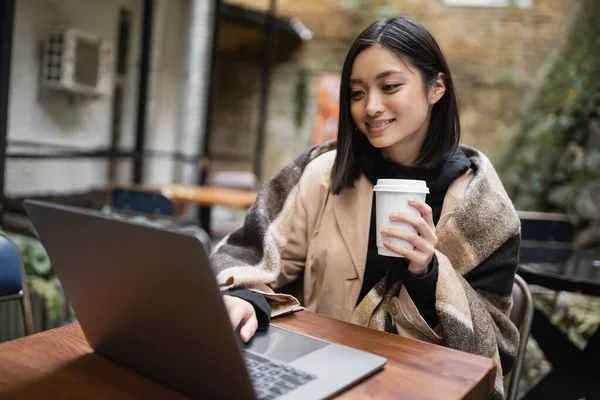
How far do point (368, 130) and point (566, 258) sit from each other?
148 cm

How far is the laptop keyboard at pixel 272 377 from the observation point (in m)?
0.68

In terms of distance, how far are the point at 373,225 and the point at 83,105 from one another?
4.05 metres

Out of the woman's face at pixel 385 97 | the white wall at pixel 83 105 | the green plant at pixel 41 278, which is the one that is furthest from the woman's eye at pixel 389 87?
the white wall at pixel 83 105

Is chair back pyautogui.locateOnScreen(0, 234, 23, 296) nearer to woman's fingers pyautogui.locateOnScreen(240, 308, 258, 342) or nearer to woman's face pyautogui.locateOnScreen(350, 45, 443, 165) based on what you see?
woman's fingers pyautogui.locateOnScreen(240, 308, 258, 342)

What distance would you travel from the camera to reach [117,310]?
2.35 feet

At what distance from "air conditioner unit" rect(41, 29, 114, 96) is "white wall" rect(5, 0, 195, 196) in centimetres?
9

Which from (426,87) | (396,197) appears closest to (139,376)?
(396,197)

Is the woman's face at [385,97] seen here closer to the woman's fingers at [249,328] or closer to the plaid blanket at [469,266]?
the plaid blanket at [469,266]

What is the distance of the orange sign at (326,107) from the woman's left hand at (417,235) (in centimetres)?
695

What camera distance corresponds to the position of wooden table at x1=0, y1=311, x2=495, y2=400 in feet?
2.30

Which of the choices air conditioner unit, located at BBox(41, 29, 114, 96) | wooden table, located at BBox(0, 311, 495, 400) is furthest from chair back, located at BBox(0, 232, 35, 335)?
air conditioner unit, located at BBox(41, 29, 114, 96)

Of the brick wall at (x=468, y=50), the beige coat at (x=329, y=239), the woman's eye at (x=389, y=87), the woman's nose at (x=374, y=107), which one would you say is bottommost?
the beige coat at (x=329, y=239)

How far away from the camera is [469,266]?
117cm

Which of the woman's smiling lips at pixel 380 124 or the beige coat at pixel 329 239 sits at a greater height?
the woman's smiling lips at pixel 380 124
